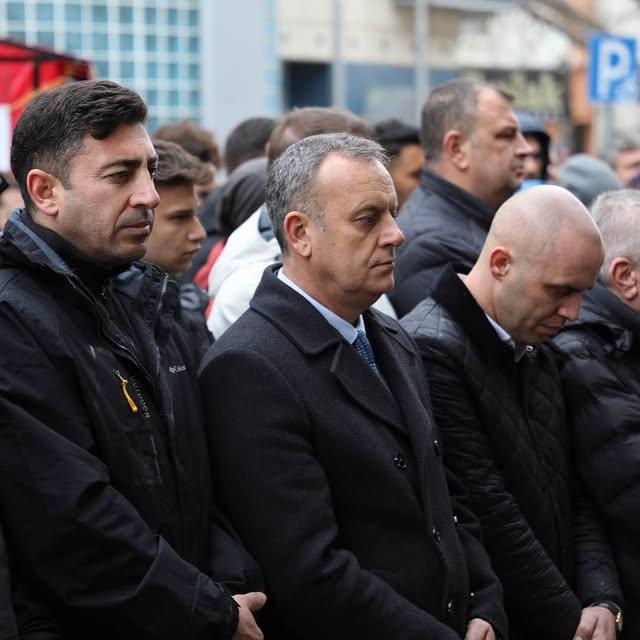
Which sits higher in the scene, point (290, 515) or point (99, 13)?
point (99, 13)

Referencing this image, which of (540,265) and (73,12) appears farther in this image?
(73,12)

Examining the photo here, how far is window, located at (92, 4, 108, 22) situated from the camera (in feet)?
61.3

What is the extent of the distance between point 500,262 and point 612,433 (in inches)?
25.7

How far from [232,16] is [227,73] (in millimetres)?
904

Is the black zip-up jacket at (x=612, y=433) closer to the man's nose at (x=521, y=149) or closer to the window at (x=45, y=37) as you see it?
the man's nose at (x=521, y=149)

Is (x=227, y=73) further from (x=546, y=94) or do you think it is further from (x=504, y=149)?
(x=504, y=149)

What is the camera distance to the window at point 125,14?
61.6 ft

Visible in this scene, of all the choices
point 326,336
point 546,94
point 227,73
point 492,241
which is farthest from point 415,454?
point 546,94

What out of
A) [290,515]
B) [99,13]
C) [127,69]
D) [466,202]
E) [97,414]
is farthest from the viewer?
[127,69]

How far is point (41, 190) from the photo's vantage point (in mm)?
2801

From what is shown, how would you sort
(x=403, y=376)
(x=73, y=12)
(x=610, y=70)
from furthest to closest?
1. (x=73, y=12)
2. (x=610, y=70)
3. (x=403, y=376)

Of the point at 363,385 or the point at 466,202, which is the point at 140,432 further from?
the point at 466,202

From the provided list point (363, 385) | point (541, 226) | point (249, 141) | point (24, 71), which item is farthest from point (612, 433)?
point (24, 71)

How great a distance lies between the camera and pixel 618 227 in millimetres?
4180
